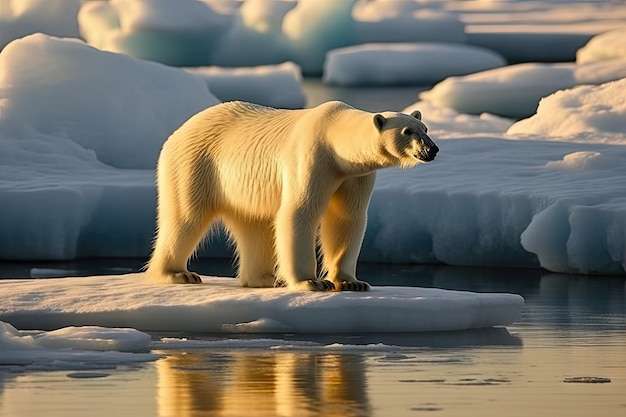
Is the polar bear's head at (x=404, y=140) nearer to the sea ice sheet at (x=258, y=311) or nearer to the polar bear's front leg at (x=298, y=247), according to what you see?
the polar bear's front leg at (x=298, y=247)

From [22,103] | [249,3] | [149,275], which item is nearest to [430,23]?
[249,3]

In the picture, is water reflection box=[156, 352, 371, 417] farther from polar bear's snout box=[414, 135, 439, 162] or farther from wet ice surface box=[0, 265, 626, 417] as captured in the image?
polar bear's snout box=[414, 135, 439, 162]

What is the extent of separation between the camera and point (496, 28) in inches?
1737

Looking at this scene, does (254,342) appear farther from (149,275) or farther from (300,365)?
(149,275)

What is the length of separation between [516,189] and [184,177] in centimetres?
397

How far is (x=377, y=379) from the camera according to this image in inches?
283

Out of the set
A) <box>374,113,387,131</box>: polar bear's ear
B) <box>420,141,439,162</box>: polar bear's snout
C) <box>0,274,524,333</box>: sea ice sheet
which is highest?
<box>374,113,387,131</box>: polar bear's ear

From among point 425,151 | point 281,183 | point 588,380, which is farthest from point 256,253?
point 588,380

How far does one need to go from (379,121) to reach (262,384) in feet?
6.80

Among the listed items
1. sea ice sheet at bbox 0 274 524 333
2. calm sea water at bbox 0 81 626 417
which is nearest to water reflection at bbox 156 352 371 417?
calm sea water at bbox 0 81 626 417

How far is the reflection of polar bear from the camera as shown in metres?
8.80

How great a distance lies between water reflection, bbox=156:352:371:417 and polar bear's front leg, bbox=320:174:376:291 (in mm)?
1323

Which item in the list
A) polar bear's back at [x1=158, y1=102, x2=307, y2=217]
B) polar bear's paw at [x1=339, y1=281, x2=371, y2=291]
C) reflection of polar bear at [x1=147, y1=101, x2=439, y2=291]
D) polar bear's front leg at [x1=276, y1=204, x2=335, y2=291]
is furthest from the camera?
polar bear's back at [x1=158, y1=102, x2=307, y2=217]

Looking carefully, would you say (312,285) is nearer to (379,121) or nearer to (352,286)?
(352,286)
